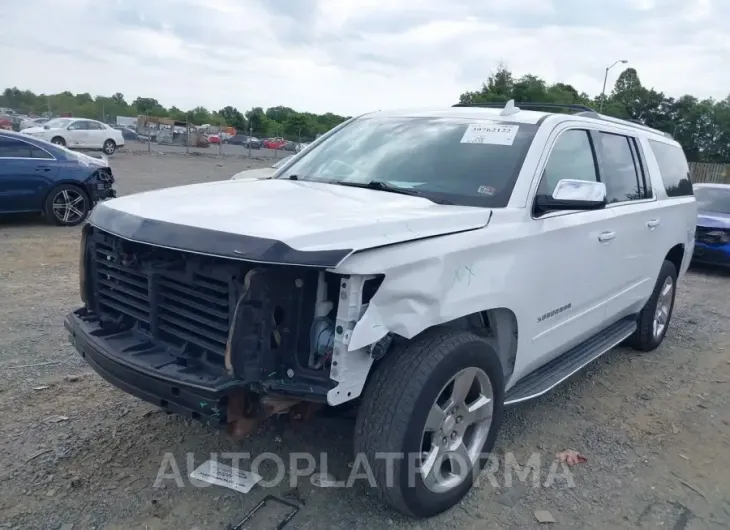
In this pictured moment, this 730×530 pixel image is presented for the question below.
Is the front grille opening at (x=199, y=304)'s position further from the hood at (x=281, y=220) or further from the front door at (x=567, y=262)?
the front door at (x=567, y=262)

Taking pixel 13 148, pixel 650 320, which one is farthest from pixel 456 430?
pixel 13 148

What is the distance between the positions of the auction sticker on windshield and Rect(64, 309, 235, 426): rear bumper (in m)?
2.08

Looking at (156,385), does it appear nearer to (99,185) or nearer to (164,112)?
(99,185)

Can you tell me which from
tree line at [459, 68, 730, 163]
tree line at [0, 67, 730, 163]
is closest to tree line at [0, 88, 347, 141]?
tree line at [0, 67, 730, 163]

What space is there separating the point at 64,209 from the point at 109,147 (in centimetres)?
1981

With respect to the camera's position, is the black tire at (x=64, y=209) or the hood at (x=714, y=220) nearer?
the hood at (x=714, y=220)

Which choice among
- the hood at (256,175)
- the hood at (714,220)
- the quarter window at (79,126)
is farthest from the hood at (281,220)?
the quarter window at (79,126)

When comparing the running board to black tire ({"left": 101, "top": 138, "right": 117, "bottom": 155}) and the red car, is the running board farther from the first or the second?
the red car

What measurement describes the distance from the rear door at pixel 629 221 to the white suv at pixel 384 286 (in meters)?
0.17

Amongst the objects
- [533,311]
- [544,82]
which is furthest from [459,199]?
[544,82]

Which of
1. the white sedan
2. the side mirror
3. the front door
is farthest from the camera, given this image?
the white sedan

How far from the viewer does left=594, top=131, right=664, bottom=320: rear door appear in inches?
175

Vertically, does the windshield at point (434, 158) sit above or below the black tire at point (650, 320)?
above

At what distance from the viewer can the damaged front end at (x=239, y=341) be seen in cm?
258
